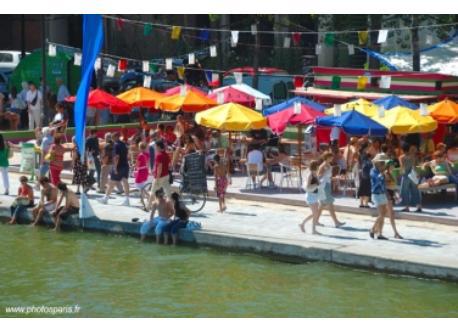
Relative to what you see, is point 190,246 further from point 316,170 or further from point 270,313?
point 270,313

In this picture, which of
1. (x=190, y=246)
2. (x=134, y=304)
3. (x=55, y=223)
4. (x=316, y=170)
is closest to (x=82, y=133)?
(x=55, y=223)

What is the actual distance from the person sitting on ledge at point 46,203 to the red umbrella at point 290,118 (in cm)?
501

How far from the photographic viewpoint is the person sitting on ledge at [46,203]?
21094 millimetres

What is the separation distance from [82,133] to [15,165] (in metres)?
6.81

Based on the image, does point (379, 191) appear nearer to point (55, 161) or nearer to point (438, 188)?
point (438, 188)

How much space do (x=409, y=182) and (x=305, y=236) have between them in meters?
2.67

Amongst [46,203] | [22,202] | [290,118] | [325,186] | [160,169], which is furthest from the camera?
[290,118]

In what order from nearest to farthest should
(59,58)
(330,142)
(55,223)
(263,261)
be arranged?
(263,261) → (55,223) → (330,142) → (59,58)

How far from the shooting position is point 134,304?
15.5 metres

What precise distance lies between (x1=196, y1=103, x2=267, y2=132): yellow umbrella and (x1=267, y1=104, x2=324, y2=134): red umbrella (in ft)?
0.89

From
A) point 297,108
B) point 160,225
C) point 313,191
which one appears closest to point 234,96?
point 297,108

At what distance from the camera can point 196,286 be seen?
16.5 meters

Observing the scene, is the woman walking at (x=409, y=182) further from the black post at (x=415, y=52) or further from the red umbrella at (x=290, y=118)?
the black post at (x=415, y=52)

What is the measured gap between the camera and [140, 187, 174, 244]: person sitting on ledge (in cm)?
1925
